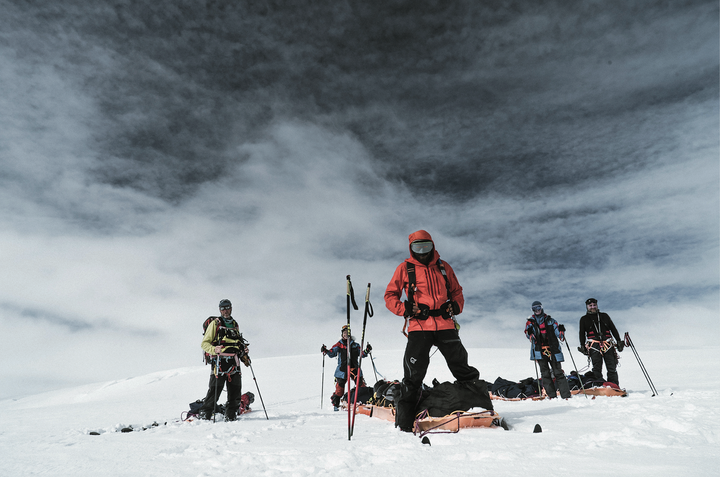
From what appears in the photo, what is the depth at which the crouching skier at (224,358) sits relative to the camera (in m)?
7.84

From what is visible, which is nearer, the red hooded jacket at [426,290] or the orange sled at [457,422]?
the orange sled at [457,422]

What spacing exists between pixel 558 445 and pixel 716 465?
1.03m

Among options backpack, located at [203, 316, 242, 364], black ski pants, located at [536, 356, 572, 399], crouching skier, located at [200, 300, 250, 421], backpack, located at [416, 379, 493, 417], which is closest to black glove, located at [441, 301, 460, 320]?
backpack, located at [416, 379, 493, 417]

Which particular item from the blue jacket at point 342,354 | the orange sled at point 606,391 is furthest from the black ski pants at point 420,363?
the blue jacket at point 342,354

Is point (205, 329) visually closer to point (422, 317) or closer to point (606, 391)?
point (422, 317)

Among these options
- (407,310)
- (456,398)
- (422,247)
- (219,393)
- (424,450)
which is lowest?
(424,450)

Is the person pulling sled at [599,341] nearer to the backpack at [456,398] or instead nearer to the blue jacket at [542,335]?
the blue jacket at [542,335]

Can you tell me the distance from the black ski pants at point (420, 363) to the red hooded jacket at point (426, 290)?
123mm

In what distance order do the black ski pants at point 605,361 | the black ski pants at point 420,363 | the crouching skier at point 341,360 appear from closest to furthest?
the black ski pants at point 420,363, the black ski pants at point 605,361, the crouching skier at point 341,360

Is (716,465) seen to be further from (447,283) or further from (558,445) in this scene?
(447,283)

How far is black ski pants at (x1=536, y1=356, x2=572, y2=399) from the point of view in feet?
28.9

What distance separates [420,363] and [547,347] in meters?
5.85

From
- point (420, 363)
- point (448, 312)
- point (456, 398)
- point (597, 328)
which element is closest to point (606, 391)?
→ point (597, 328)

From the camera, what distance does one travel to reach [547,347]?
931cm
